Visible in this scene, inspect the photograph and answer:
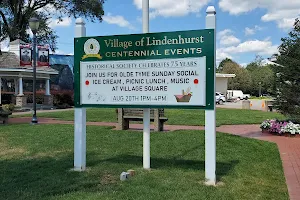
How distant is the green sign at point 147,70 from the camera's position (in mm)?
5559

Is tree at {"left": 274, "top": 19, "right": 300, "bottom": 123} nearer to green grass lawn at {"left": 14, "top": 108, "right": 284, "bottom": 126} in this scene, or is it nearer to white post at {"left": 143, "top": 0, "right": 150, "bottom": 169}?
green grass lawn at {"left": 14, "top": 108, "right": 284, "bottom": 126}

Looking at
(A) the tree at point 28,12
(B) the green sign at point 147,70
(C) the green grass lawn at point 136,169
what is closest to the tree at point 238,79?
(A) the tree at point 28,12

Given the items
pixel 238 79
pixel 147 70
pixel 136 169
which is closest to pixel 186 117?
pixel 136 169

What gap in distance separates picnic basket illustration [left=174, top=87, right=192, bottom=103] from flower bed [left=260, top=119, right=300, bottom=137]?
7.71 metres

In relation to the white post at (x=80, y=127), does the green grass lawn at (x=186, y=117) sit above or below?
below

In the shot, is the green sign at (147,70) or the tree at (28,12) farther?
the tree at (28,12)

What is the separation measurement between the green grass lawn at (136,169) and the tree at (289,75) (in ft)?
8.85

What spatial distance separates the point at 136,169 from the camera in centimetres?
639

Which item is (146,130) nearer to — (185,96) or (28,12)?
(185,96)

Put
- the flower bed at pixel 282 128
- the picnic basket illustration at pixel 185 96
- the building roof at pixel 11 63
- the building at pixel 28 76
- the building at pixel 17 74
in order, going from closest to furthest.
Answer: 1. the picnic basket illustration at pixel 185 96
2. the flower bed at pixel 282 128
3. the building at pixel 17 74
4. the building at pixel 28 76
5. the building roof at pixel 11 63

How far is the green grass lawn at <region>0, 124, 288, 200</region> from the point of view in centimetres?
504

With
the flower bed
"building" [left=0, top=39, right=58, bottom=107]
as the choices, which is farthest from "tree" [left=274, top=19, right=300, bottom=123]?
"building" [left=0, top=39, right=58, bottom=107]

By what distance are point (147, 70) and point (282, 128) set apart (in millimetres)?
7982

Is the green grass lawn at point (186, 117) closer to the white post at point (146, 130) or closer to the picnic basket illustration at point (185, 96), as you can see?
the white post at point (146, 130)
